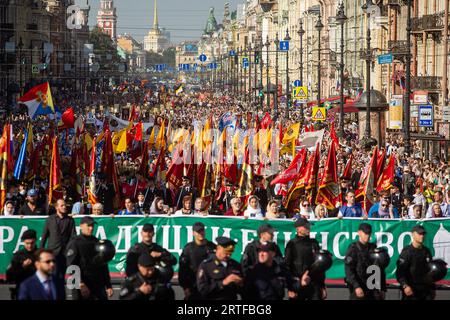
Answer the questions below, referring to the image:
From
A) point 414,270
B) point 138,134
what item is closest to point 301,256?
point 414,270

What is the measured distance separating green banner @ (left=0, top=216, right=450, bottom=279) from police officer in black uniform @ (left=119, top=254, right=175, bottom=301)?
5.03 meters

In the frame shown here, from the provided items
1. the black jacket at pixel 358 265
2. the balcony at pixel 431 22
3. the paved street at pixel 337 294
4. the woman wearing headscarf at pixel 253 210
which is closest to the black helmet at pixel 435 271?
the black jacket at pixel 358 265

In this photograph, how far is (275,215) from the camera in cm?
1736

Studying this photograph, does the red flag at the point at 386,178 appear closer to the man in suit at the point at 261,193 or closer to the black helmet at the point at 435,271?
the man in suit at the point at 261,193

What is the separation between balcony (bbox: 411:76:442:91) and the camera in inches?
1969

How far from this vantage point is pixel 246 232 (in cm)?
1717

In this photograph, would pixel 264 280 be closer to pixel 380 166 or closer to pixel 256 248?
pixel 256 248

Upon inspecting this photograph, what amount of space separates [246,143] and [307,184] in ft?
25.3

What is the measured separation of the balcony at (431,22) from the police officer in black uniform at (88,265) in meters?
36.7

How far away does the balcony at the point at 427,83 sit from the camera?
50.0 meters

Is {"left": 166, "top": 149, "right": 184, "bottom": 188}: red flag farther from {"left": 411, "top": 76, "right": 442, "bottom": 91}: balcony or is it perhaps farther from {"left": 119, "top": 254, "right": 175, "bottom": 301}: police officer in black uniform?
{"left": 411, "top": 76, "right": 442, "bottom": 91}: balcony

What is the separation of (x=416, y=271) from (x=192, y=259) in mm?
2360

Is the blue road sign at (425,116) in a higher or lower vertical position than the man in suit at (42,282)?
higher
